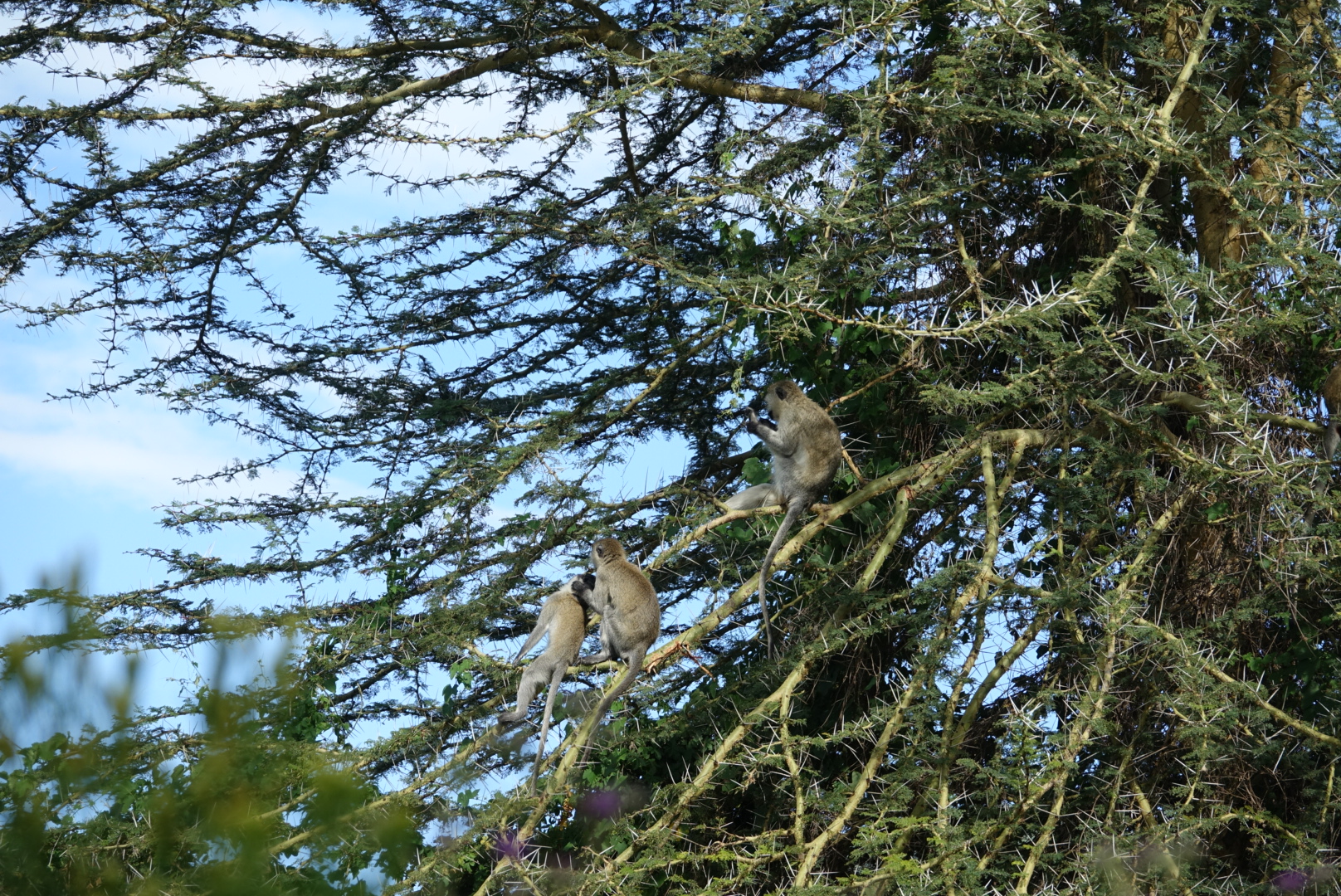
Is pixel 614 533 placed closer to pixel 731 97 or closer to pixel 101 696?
pixel 731 97

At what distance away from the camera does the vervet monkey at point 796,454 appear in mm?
5617

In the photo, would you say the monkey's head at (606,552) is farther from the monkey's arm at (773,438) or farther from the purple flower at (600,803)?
the purple flower at (600,803)

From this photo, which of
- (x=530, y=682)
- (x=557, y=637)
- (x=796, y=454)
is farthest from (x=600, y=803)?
(x=796, y=454)

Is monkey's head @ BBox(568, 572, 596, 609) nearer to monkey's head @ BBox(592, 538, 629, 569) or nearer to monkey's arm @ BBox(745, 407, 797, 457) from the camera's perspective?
monkey's head @ BBox(592, 538, 629, 569)

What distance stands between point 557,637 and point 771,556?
1.46 metres

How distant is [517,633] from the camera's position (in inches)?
278

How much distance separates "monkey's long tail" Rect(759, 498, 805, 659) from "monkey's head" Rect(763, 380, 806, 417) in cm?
57

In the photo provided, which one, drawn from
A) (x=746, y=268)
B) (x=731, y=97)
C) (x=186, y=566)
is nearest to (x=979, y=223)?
(x=746, y=268)

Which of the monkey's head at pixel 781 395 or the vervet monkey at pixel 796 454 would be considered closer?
the vervet monkey at pixel 796 454

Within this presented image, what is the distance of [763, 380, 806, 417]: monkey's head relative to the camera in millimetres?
6000

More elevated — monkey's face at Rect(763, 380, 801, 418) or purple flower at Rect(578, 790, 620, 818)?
monkey's face at Rect(763, 380, 801, 418)

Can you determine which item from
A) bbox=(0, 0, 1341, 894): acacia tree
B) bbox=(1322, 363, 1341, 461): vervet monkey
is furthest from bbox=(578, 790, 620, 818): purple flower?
bbox=(1322, 363, 1341, 461): vervet monkey

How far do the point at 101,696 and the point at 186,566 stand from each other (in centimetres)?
494

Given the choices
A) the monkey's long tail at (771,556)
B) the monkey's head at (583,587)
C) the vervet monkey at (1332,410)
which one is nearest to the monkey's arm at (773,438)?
the monkey's long tail at (771,556)
